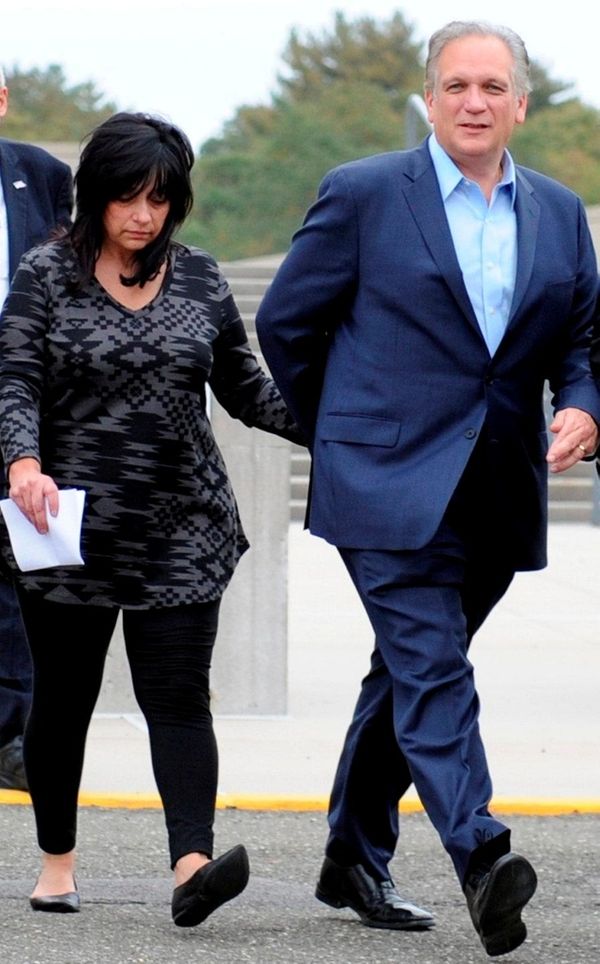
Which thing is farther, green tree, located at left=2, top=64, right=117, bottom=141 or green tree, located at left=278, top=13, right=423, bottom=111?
green tree, located at left=278, top=13, right=423, bottom=111

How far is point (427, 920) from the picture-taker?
461 cm

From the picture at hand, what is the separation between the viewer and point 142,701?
452cm

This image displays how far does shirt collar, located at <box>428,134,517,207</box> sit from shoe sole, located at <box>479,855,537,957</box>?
4.30ft

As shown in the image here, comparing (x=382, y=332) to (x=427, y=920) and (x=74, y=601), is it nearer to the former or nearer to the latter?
(x=74, y=601)

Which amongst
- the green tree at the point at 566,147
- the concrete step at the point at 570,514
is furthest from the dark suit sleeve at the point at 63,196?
the green tree at the point at 566,147

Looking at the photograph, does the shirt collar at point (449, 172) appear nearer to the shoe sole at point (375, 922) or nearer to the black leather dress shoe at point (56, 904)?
the shoe sole at point (375, 922)

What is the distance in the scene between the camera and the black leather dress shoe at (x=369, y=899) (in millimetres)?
4605

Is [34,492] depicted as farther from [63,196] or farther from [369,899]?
[63,196]

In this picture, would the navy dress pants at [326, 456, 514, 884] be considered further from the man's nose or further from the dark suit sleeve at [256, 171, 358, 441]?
the man's nose

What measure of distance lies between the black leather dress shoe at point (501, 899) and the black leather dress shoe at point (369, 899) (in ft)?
1.89

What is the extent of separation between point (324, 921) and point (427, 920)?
0.78ft

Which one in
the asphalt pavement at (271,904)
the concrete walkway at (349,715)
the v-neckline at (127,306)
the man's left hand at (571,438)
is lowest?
the concrete walkway at (349,715)

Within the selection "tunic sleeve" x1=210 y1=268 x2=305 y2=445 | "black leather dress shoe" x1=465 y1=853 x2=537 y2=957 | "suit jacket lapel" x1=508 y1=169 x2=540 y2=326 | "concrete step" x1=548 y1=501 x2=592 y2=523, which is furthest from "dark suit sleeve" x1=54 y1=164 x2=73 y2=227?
"concrete step" x1=548 y1=501 x2=592 y2=523

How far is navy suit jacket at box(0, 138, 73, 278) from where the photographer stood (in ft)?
19.2
